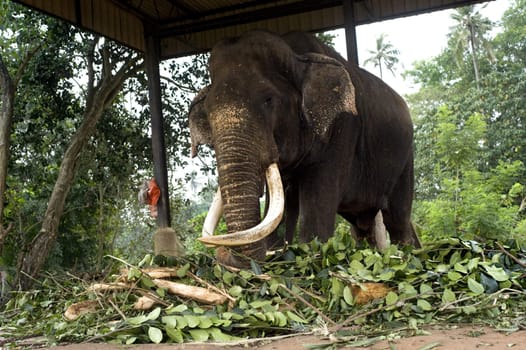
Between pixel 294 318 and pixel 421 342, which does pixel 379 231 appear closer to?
pixel 294 318

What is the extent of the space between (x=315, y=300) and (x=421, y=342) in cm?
94

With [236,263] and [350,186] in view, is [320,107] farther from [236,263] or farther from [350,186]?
[236,263]

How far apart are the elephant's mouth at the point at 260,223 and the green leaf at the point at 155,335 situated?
2.36 feet

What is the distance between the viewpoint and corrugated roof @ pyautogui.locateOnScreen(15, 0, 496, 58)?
7.21 metres

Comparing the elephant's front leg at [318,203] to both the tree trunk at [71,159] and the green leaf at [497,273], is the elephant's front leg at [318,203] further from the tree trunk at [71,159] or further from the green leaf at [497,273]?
the tree trunk at [71,159]

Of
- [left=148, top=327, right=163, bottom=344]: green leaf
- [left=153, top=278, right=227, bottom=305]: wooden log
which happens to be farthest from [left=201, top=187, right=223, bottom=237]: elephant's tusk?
[left=148, top=327, right=163, bottom=344]: green leaf

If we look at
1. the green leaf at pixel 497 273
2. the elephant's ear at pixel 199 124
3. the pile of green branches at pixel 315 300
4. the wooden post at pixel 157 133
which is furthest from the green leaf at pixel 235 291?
the wooden post at pixel 157 133

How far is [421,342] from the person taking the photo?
2469 mm

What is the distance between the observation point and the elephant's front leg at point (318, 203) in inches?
205

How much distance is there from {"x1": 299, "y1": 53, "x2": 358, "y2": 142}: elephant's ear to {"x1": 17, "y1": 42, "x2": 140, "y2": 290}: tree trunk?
4388 mm

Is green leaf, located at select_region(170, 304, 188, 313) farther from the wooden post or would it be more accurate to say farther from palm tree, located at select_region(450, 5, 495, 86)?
palm tree, located at select_region(450, 5, 495, 86)

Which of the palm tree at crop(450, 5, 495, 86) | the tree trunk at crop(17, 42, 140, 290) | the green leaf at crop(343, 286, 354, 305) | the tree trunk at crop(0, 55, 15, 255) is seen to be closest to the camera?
the green leaf at crop(343, 286, 354, 305)

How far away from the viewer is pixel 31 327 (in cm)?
352

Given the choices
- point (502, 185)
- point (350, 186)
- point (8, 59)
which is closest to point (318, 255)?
point (350, 186)
